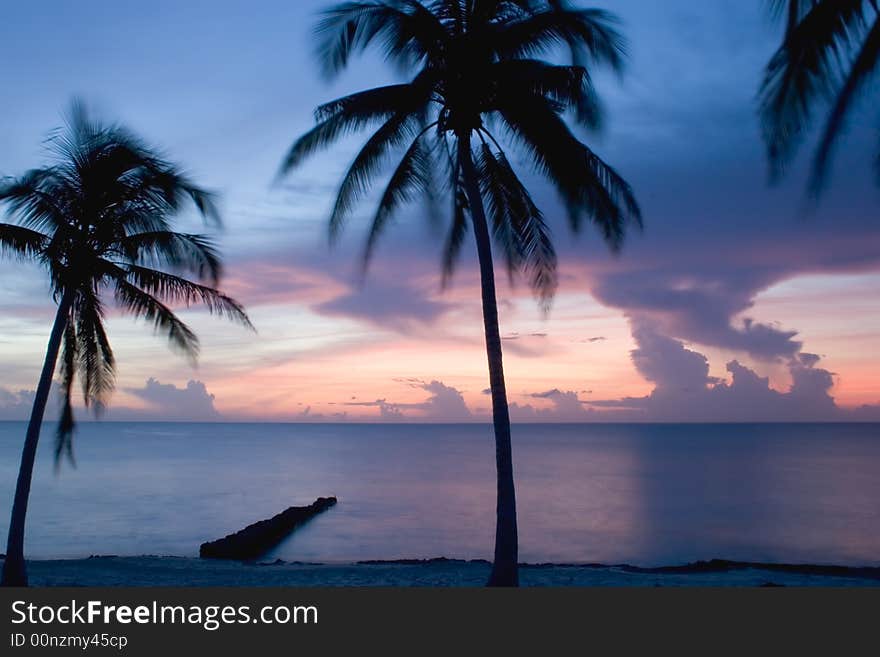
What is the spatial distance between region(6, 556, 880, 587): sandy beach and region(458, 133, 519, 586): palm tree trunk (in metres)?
2.62

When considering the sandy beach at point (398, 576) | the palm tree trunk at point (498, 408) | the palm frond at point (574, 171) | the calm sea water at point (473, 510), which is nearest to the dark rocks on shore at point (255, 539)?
the calm sea water at point (473, 510)

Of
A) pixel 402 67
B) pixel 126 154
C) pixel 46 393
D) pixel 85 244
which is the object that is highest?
pixel 402 67

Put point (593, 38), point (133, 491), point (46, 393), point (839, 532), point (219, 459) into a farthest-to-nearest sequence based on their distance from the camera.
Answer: point (219, 459) < point (133, 491) < point (839, 532) < point (46, 393) < point (593, 38)

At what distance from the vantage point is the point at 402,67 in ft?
36.9

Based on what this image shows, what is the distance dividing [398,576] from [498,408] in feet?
18.4

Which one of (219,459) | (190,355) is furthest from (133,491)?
(190,355)

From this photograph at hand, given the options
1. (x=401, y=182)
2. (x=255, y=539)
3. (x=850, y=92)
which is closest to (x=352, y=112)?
(x=401, y=182)

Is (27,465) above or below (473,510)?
above

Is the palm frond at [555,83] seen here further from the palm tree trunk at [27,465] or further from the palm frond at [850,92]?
the palm tree trunk at [27,465]

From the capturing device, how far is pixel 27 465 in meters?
11.5

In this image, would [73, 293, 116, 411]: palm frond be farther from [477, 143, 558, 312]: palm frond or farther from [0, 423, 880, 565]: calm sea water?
[0, 423, 880, 565]: calm sea water

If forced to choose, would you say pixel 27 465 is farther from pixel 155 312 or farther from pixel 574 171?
pixel 574 171

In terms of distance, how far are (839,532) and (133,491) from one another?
163ft

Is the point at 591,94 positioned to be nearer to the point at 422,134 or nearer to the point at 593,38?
the point at 593,38
